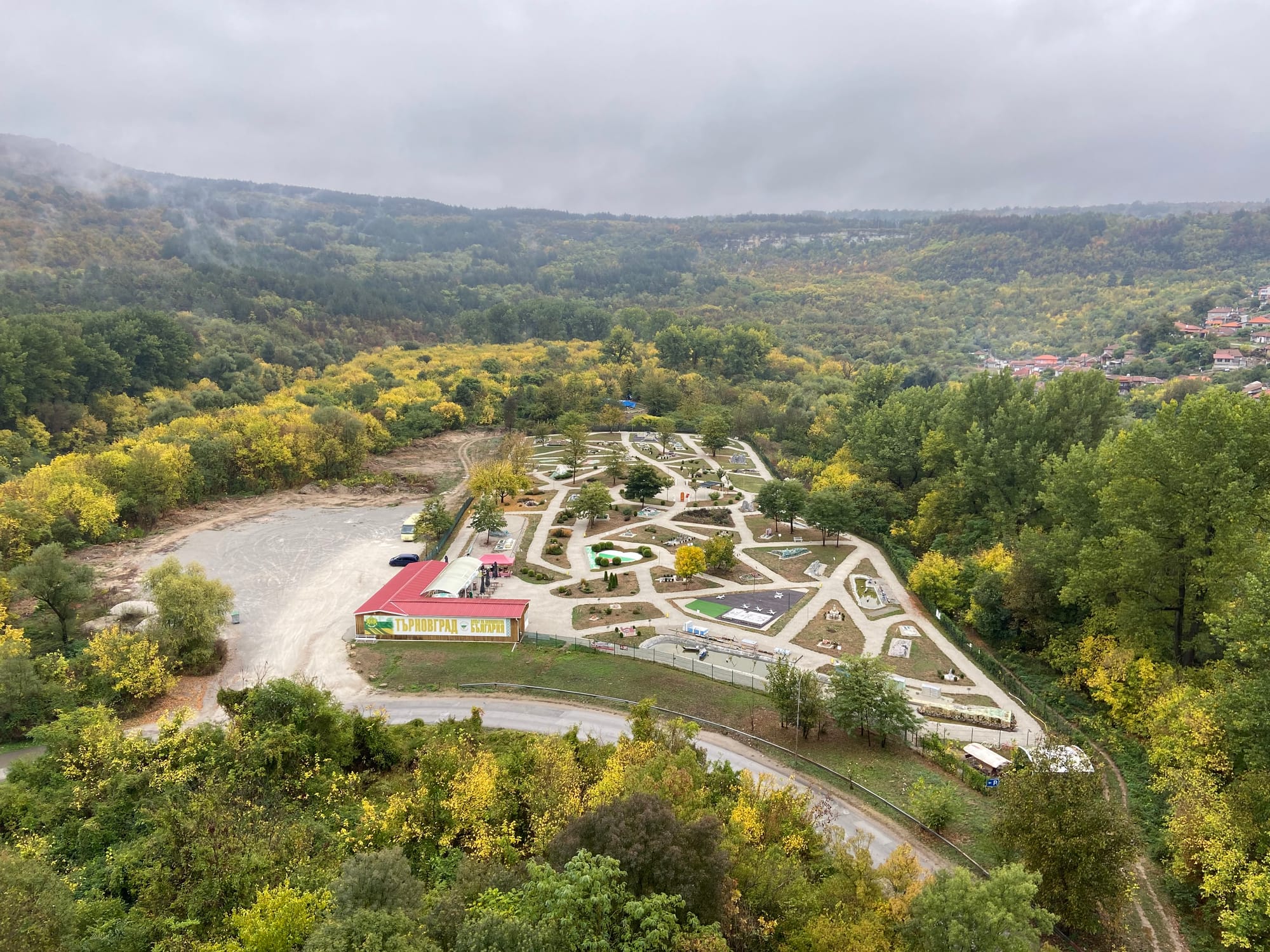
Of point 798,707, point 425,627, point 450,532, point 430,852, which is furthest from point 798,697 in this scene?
point 450,532

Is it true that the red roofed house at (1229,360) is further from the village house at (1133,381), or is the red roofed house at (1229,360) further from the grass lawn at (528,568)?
the grass lawn at (528,568)

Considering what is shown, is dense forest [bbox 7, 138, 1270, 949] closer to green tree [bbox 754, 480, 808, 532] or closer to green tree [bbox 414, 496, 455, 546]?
green tree [bbox 754, 480, 808, 532]

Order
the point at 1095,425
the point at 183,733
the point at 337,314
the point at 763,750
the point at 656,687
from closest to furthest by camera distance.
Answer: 1. the point at 183,733
2. the point at 763,750
3. the point at 656,687
4. the point at 1095,425
5. the point at 337,314

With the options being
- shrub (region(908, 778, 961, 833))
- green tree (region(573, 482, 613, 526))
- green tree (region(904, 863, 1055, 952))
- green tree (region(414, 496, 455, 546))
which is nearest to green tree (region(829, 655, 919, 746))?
shrub (region(908, 778, 961, 833))

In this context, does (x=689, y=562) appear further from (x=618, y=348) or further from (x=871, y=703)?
(x=618, y=348)

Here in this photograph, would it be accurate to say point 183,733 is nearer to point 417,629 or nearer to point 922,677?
point 417,629

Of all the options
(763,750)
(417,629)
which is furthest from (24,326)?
(763,750)
